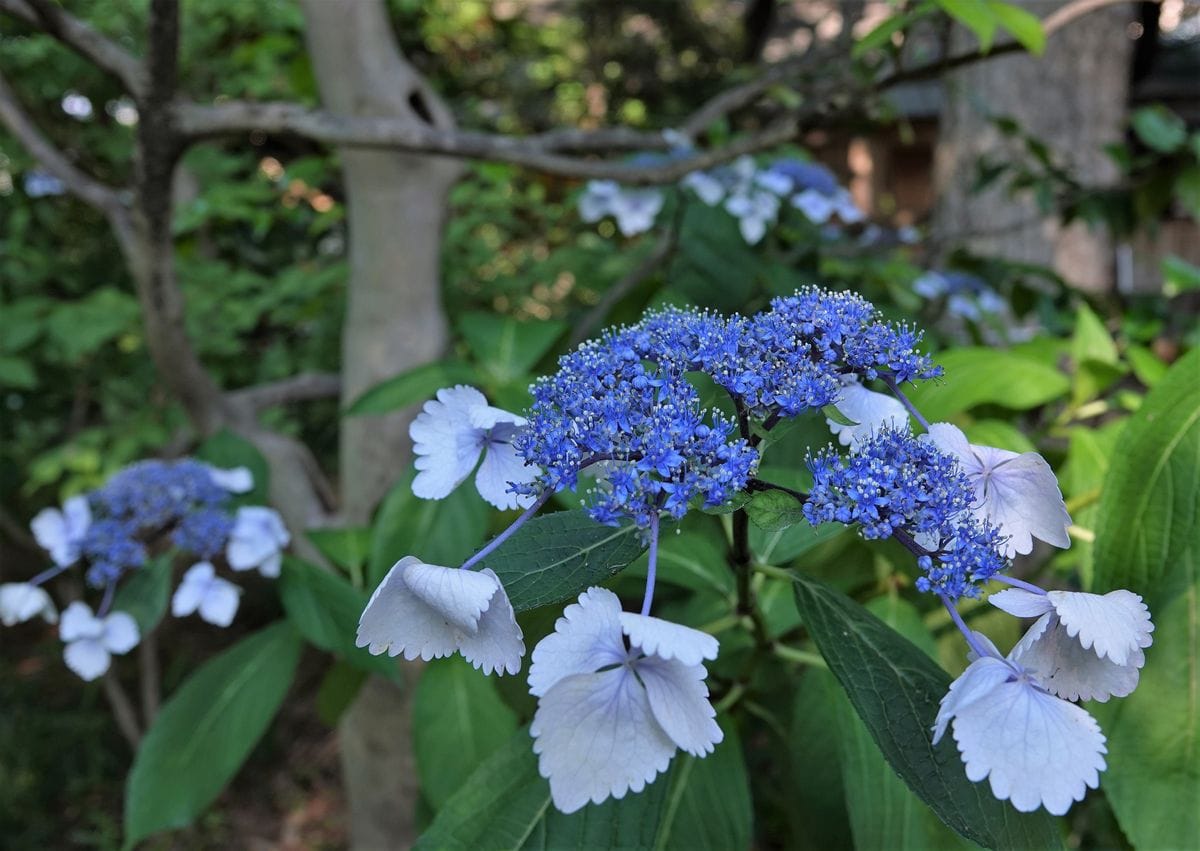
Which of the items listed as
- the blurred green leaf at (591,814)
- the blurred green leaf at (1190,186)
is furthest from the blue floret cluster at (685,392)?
the blurred green leaf at (1190,186)

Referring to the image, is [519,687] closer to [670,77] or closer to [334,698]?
[334,698]

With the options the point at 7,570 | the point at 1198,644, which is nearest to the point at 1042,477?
the point at 1198,644

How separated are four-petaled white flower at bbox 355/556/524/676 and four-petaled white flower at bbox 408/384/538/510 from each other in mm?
105

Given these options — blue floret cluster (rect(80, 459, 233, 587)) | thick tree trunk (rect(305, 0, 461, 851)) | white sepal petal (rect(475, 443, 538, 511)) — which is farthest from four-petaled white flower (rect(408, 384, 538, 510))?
thick tree trunk (rect(305, 0, 461, 851))

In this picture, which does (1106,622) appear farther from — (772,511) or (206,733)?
(206,733)

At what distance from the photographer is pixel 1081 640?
1.61 ft

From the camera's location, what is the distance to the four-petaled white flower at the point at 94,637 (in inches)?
46.4

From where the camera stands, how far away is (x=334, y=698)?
133 cm

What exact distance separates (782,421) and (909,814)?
439mm

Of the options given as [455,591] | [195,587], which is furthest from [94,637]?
[455,591]

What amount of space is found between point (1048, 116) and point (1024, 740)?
250 centimetres

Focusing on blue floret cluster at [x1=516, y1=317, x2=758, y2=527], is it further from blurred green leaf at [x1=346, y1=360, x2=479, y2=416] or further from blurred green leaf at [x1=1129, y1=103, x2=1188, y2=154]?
blurred green leaf at [x1=1129, y1=103, x2=1188, y2=154]

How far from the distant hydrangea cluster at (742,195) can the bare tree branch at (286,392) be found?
598 mm

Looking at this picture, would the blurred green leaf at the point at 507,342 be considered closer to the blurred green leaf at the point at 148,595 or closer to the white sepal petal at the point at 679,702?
the blurred green leaf at the point at 148,595
